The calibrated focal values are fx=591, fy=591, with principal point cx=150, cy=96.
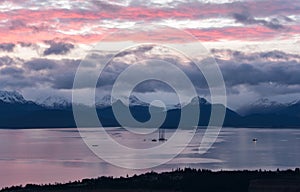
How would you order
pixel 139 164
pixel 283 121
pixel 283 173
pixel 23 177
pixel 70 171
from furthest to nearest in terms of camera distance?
pixel 283 121 < pixel 139 164 < pixel 70 171 < pixel 23 177 < pixel 283 173

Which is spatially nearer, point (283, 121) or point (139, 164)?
point (139, 164)

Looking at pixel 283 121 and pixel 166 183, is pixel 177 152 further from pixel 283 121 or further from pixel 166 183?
pixel 283 121

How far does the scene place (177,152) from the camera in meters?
53.2

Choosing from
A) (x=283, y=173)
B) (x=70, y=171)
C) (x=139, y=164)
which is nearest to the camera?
(x=283, y=173)

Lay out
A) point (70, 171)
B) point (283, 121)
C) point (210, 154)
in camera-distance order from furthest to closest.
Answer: point (283, 121) → point (210, 154) → point (70, 171)

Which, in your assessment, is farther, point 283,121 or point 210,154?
point 283,121

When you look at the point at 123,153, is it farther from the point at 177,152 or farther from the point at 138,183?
the point at 138,183

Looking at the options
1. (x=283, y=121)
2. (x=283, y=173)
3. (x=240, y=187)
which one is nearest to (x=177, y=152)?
(x=283, y=173)

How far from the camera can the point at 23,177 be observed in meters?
35.3

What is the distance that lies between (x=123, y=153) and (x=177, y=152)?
15.9 ft

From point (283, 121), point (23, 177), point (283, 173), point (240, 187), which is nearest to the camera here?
point (240, 187)

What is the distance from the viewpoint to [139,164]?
137ft

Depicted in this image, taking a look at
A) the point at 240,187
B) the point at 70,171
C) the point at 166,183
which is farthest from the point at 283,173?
the point at 70,171

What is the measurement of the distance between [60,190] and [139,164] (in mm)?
17890
